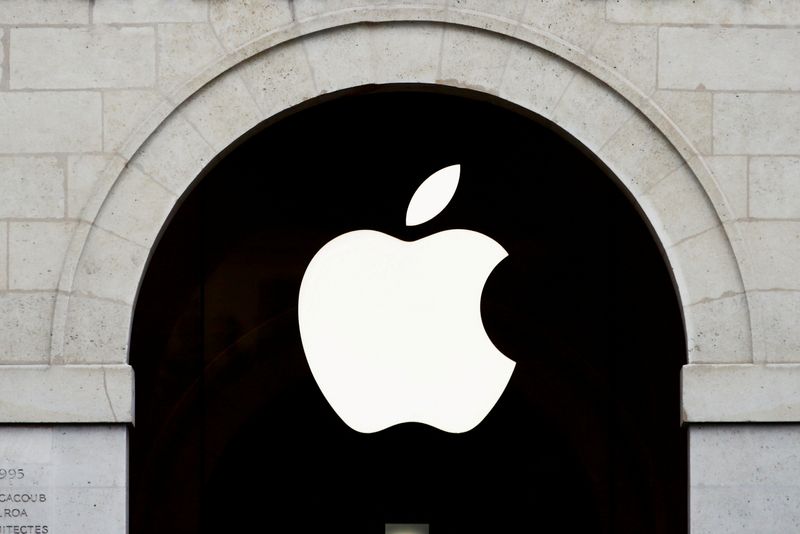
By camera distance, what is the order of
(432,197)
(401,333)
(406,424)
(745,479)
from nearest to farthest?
(745,479) < (401,333) < (432,197) < (406,424)

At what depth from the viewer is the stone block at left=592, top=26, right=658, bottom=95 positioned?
12.7m

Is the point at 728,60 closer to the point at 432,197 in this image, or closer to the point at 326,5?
the point at 432,197

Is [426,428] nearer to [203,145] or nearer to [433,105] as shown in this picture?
[433,105]

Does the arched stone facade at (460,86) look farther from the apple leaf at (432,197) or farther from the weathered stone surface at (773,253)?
the apple leaf at (432,197)

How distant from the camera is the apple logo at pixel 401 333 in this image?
1393cm

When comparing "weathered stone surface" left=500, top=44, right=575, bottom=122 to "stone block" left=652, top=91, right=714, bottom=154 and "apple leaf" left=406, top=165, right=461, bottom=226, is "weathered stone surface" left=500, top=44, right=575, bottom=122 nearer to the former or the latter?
"stone block" left=652, top=91, right=714, bottom=154

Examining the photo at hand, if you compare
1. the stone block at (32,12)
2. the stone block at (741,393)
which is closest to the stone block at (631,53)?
the stone block at (741,393)

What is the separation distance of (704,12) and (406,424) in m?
4.84

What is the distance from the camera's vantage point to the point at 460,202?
14.8 m

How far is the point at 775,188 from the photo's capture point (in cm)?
1265

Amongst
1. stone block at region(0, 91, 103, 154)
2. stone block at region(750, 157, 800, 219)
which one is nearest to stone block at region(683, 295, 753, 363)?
stone block at region(750, 157, 800, 219)

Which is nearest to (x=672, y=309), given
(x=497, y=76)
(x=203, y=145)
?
(x=497, y=76)

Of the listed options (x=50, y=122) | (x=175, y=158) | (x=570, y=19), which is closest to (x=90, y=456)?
(x=175, y=158)

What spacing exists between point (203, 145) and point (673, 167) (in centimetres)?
389
